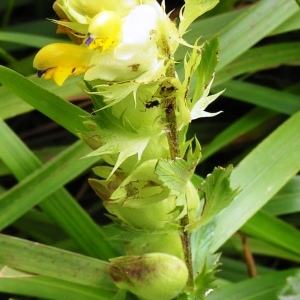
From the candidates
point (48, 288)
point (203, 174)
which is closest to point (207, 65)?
point (48, 288)

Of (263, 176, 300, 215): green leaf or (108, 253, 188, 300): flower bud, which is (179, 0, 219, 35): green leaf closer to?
(108, 253, 188, 300): flower bud

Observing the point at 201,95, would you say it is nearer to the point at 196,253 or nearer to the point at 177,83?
the point at 177,83

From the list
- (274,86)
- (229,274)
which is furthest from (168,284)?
(274,86)

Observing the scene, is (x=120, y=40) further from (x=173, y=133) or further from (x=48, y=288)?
(x=48, y=288)

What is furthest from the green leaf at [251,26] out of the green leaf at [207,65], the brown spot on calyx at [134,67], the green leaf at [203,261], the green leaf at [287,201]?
the brown spot on calyx at [134,67]

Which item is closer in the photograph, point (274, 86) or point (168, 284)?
point (168, 284)

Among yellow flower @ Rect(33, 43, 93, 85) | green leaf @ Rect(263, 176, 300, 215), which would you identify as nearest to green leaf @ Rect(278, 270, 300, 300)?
green leaf @ Rect(263, 176, 300, 215)

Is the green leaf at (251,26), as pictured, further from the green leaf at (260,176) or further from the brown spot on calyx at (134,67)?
the brown spot on calyx at (134,67)
